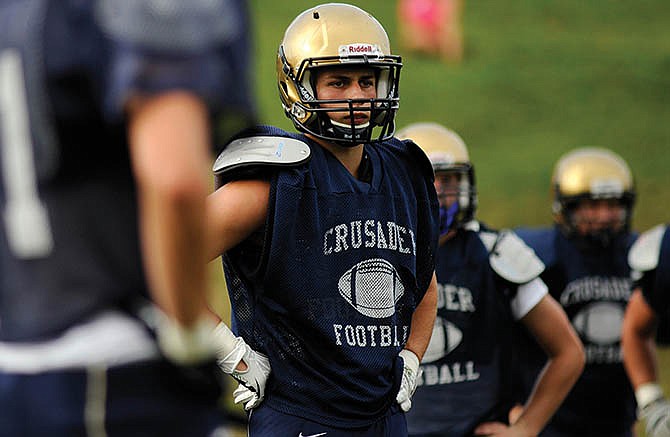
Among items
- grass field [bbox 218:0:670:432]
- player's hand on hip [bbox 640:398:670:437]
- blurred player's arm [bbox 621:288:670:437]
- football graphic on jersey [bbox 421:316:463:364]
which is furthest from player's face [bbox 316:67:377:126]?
grass field [bbox 218:0:670:432]

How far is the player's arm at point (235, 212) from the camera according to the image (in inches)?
126

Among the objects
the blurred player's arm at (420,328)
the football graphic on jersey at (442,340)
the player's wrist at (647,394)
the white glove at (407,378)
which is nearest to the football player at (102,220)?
the white glove at (407,378)

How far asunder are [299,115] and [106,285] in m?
1.35

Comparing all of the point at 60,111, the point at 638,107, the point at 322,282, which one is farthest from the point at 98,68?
the point at 638,107

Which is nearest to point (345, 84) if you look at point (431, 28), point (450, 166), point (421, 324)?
point (421, 324)

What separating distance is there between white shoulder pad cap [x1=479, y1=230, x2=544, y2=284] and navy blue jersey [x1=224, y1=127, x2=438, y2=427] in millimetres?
1071

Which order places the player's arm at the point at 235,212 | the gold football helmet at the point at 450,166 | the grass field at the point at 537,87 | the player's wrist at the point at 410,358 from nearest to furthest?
the player's arm at the point at 235,212 → the player's wrist at the point at 410,358 → the gold football helmet at the point at 450,166 → the grass field at the point at 537,87

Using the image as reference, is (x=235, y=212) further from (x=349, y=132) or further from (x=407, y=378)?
(x=407, y=378)

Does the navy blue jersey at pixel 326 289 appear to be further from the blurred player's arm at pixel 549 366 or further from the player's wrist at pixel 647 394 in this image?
the player's wrist at pixel 647 394

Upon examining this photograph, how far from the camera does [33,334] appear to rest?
226 cm

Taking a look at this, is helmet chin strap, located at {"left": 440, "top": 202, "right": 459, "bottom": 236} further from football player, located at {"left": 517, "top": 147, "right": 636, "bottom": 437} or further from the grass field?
the grass field

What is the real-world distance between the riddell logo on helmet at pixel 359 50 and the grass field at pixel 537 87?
389 inches

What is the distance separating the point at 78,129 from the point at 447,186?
260cm

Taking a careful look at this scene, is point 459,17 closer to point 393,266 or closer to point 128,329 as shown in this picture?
point 393,266
